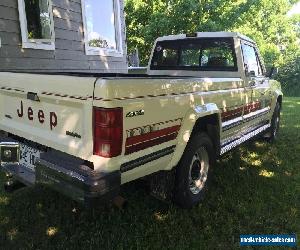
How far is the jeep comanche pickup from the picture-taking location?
292 cm

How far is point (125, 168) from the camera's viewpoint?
308 cm

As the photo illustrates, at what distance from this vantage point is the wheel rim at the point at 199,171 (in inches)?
171

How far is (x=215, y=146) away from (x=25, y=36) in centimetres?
453

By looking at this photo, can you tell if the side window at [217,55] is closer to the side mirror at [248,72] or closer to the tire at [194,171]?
the side mirror at [248,72]

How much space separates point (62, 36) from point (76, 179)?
5.85 m

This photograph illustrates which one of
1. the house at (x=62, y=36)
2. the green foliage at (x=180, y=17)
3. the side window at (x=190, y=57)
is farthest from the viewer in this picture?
the green foliage at (x=180, y=17)

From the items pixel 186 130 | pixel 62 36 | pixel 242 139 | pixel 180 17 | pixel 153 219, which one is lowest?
pixel 153 219

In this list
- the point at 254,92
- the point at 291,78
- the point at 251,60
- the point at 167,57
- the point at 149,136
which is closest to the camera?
the point at 149,136

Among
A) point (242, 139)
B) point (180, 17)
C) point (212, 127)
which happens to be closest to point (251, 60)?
point (242, 139)

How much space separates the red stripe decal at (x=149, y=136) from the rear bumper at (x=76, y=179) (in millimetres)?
283

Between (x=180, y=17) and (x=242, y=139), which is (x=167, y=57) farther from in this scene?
(x=180, y=17)

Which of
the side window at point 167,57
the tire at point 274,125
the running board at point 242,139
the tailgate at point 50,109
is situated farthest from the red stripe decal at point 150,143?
the tire at point 274,125

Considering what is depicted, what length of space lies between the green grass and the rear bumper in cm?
71

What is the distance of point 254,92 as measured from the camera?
A: 19.2ft
